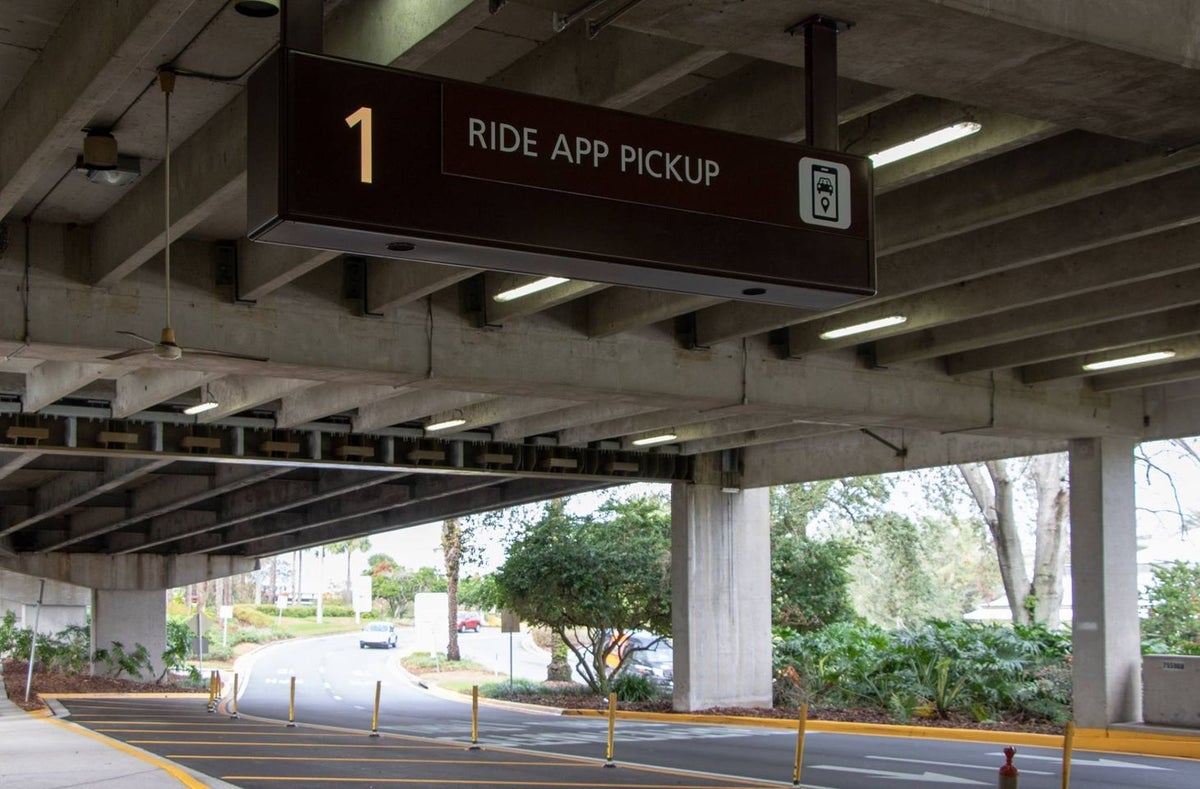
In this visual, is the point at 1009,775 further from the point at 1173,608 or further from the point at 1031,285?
the point at 1173,608

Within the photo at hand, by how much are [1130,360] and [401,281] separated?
9.89 meters

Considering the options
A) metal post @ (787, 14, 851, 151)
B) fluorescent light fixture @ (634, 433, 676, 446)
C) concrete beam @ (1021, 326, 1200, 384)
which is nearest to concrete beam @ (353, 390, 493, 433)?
fluorescent light fixture @ (634, 433, 676, 446)

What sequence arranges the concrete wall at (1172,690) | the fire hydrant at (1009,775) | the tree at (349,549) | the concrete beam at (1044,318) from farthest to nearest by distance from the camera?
the tree at (349,549), the concrete wall at (1172,690), the concrete beam at (1044,318), the fire hydrant at (1009,775)

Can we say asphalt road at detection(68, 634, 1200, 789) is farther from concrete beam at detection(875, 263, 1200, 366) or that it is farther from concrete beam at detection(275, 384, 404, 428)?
concrete beam at detection(875, 263, 1200, 366)

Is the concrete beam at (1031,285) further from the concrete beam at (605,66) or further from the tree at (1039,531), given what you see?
the tree at (1039,531)

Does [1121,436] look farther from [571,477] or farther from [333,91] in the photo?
[333,91]

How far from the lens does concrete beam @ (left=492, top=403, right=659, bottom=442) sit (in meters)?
21.2

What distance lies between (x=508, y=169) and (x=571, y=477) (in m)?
20.3

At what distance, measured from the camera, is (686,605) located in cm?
2703

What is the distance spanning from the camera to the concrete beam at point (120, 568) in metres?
44.8

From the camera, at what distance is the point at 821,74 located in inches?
244

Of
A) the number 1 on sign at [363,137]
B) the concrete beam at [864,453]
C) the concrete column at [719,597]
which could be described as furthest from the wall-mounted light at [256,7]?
the concrete column at [719,597]

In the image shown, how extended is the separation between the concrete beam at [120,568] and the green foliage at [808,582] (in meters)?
24.7

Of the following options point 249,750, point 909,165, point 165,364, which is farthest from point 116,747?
point 909,165
